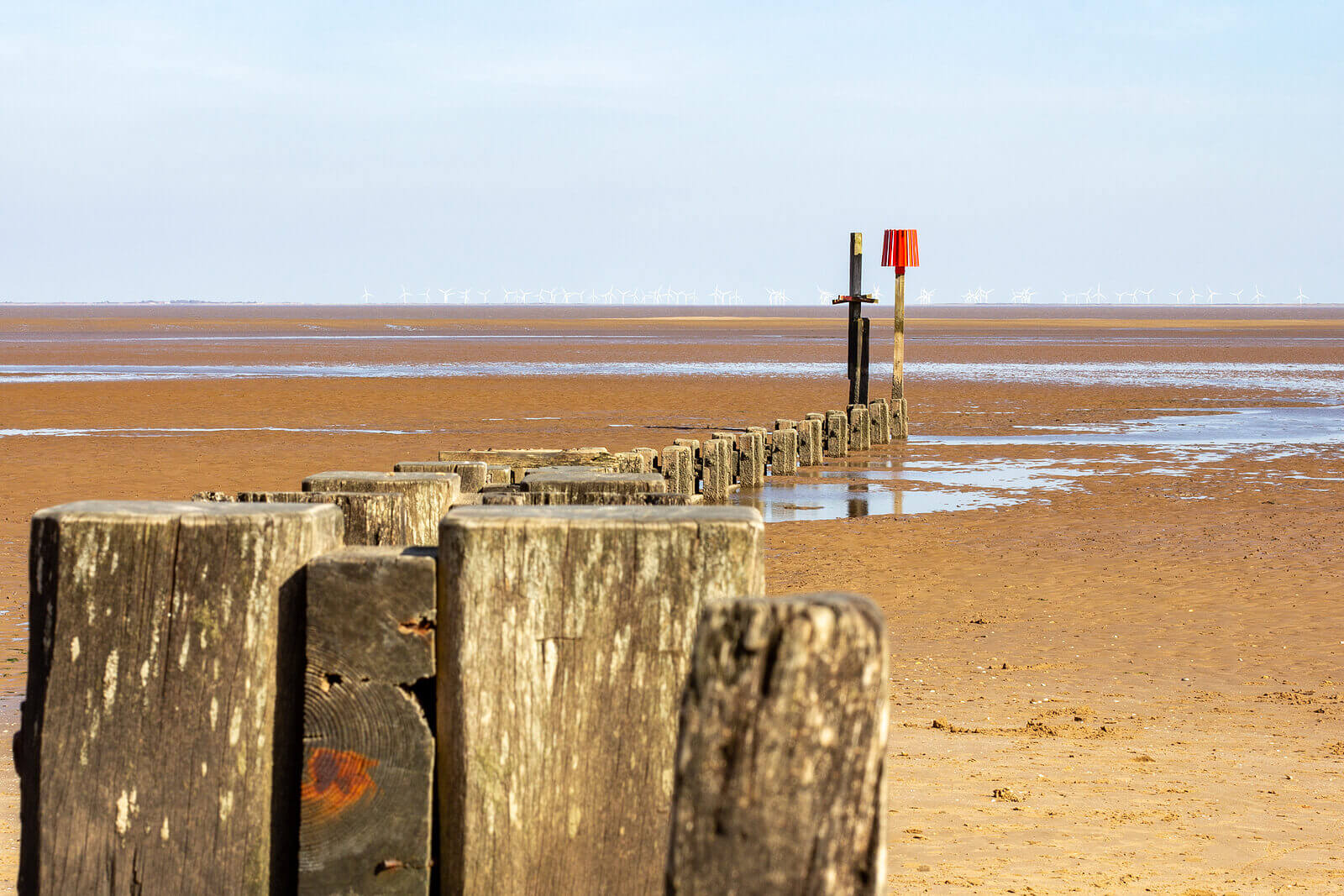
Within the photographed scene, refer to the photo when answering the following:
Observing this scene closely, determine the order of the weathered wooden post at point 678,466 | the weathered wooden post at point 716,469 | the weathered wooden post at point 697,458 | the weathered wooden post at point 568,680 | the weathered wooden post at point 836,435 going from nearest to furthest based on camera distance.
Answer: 1. the weathered wooden post at point 568,680
2. the weathered wooden post at point 678,466
3. the weathered wooden post at point 697,458
4. the weathered wooden post at point 716,469
5. the weathered wooden post at point 836,435

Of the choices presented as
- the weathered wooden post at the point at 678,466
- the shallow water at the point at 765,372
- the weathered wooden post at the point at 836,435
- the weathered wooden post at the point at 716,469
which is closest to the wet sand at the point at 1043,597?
the weathered wooden post at the point at 836,435

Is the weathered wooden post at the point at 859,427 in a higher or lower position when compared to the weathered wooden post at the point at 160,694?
lower

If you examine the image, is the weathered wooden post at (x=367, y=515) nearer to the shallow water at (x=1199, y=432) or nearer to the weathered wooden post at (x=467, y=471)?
the weathered wooden post at (x=467, y=471)

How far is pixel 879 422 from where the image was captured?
22.0 m

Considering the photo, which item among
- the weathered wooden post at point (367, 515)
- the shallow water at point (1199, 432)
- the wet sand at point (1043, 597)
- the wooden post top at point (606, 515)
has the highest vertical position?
the wooden post top at point (606, 515)

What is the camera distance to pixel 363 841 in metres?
2.47

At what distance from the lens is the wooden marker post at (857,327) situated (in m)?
22.5

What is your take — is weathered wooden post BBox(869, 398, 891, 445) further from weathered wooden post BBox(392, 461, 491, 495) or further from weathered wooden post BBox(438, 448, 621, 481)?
weathered wooden post BBox(392, 461, 491, 495)

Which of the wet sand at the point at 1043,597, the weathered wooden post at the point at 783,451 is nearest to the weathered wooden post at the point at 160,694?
the wet sand at the point at 1043,597

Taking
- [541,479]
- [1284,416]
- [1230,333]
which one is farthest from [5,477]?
[1230,333]

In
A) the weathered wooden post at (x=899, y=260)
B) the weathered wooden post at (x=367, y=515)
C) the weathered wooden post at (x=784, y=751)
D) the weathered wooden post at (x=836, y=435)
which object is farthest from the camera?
the weathered wooden post at (x=899, y=260)

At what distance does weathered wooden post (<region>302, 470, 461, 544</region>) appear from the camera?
3.72m

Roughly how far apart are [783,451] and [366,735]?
622 inches

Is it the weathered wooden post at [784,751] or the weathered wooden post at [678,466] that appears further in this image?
the weathered wooden post at [678,466]
